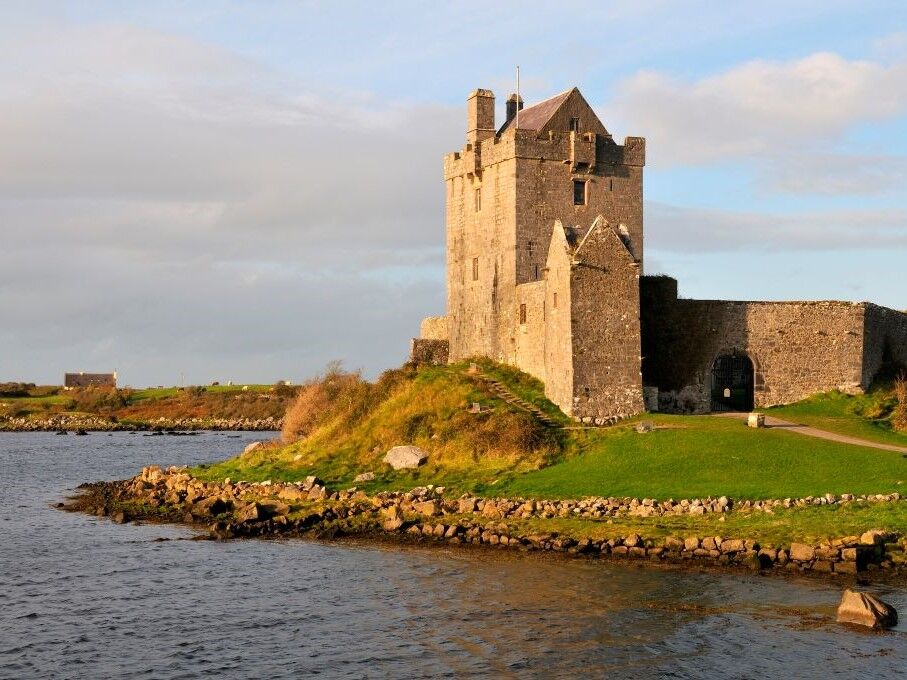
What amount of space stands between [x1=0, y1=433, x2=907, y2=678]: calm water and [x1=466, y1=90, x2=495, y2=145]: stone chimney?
25285 millimetres

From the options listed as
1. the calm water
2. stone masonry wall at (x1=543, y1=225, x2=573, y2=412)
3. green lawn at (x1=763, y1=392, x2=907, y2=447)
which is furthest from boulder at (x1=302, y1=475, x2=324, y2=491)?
green lawn at (x1=763, y1=392, x2=907, y2=447)

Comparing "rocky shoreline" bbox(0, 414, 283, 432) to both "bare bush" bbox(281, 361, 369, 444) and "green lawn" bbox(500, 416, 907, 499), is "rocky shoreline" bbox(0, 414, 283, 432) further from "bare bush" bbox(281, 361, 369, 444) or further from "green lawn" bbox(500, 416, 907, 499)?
"green lawn" bbox(500, 416, 907, 499)

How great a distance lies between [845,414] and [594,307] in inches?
465

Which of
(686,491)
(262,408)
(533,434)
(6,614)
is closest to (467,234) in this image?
(533,434)

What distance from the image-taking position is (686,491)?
35.3m

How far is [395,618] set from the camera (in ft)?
84.5

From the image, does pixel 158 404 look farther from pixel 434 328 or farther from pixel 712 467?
pixel 712 467

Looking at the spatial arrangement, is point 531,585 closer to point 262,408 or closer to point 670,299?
point 670,299

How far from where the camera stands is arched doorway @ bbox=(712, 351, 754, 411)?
49.7m

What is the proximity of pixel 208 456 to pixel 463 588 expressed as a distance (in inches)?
1858

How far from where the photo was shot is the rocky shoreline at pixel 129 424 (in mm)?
112938

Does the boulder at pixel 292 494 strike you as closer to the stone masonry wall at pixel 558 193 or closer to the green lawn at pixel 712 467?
the green lawn at pixel 712 467

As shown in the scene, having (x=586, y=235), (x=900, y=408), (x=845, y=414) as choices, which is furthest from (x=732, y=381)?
(x=586, y=235)

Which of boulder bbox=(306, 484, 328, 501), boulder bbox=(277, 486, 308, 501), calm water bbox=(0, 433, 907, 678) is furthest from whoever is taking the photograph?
boulder bbox=(277, 486, 308, 501)
